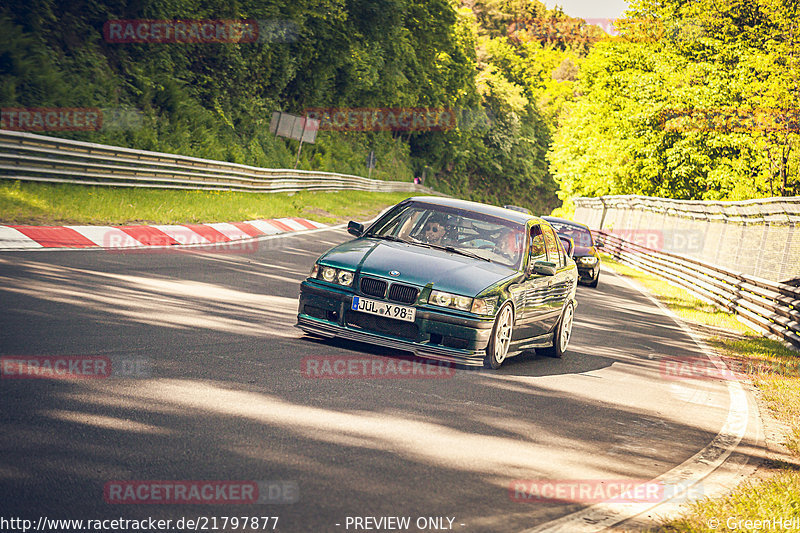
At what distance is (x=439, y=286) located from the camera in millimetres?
7672

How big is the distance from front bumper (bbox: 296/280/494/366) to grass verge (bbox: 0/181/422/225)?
6808mm

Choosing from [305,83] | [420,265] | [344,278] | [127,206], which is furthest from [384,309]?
[305,83]

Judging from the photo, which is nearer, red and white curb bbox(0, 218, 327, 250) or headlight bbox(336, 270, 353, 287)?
headlight bbox(336, 270, 353, 287)

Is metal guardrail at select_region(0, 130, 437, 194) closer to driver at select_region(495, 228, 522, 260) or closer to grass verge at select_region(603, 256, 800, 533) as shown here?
driver at select_region(495, 228, 522, 260)

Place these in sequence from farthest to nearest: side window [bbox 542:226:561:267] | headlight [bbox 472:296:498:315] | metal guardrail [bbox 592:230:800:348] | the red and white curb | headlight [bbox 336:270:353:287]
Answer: metal guardrail [bbox 592:230:800:348] < the red and white curb < side window [bbox 542:226:561:267] < headlight [bbox 336:270:353:287] < headlight [bbox 472:296:498:315]

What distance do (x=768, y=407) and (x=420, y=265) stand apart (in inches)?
164

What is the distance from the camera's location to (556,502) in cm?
476

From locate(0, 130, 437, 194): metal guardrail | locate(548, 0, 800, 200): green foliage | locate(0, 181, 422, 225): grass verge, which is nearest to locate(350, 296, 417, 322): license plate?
locate(0, 181, 422, 225): grass verge

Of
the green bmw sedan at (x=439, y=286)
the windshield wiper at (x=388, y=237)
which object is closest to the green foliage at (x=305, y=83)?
the windshield wiper at (x=388, y=237)

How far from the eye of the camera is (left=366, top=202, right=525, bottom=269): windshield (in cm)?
891

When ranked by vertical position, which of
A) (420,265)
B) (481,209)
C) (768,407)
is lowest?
(768,407)

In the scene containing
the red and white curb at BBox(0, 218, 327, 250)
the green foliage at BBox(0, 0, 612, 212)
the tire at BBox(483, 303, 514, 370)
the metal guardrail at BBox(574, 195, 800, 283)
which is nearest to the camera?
the tire at BBox(483, 303, 514, 370)

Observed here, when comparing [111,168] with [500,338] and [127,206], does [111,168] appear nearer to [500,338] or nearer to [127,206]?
[127,206]

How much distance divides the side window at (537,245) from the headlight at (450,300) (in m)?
1.70
